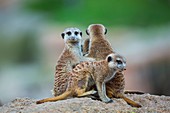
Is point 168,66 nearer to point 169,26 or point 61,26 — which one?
point 169,26

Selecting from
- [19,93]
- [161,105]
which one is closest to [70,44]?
[161,105]

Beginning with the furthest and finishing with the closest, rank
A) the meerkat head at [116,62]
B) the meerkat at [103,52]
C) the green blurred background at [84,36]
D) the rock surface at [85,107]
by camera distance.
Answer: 1. the green blurred background at [84,36]
2. the meerkat at [103,52]
3. the meerkat head at [116,62]
4. the rock surface at [85,107]

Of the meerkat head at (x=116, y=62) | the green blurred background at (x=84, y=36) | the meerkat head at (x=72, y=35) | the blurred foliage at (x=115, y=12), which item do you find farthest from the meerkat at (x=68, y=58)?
the blurred foliage at (x=115, y=12)

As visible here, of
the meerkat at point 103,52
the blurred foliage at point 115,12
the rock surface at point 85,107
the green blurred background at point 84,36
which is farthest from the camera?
the blurred foliage at point 115,12

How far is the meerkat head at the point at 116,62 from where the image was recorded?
4402mm

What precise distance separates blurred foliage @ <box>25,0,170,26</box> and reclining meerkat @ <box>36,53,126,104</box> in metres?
3.71

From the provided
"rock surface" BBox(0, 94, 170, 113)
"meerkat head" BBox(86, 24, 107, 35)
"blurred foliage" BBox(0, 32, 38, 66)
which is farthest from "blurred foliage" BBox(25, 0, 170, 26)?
"rock surface" BBox(0, 94, 170, 113)

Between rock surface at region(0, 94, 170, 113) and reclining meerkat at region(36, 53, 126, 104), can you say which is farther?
reclining meerkat at region(36, 53, 126, 104)

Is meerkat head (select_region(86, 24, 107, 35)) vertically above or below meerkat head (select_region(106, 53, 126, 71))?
above

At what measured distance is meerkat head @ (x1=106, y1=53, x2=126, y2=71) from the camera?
14.4 feet

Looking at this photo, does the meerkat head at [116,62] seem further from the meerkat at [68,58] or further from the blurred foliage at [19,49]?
the blurred foliage at [19,49]

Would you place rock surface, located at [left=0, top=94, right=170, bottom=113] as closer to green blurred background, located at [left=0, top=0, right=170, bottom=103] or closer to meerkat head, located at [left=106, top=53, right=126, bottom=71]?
meerkat head, located at [left=106, top=53, right=126, bottom=71]

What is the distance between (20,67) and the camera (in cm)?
862

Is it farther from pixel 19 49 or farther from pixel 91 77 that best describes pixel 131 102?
pixel 19 49
